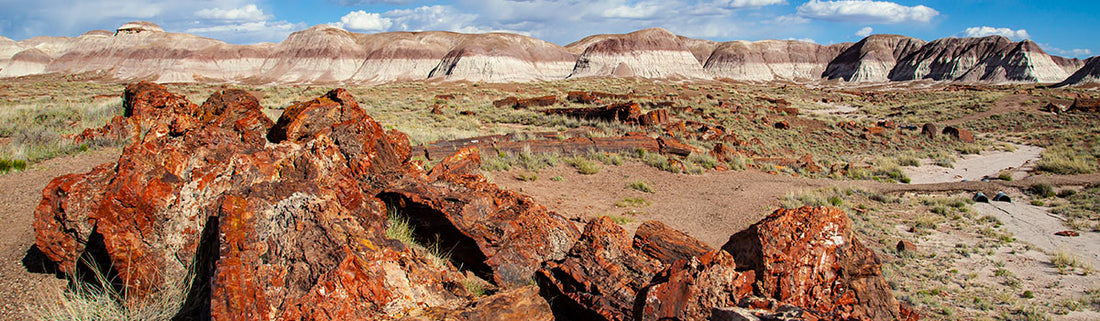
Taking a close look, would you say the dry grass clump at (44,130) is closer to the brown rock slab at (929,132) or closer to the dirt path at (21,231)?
the dirt path at (21,231)

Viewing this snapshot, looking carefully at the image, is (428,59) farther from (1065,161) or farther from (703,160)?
(1065,161)

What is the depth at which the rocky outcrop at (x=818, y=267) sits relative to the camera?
393cm

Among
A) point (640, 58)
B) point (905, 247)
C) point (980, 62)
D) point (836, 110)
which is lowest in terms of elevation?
point (905, 247)

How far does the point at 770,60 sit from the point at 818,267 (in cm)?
10960

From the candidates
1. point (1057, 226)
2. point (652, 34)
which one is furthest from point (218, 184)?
point (652, 34)

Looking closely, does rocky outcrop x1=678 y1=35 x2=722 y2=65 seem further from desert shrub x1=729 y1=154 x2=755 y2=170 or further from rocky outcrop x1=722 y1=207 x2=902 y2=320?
rocky outcrop x1=722 y1=207 x2=902 y2=320

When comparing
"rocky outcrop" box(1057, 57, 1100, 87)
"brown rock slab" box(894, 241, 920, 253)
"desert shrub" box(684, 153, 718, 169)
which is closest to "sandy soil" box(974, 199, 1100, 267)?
"brown rock slab" box(894, 241, 920, 253)

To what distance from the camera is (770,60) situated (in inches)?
4075

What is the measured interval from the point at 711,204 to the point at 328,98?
7.72m

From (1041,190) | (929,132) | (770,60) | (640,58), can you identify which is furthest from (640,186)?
(770,60)

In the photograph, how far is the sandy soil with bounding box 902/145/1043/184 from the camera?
17.8m

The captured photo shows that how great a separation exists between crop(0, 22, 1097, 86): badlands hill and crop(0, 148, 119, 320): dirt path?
223 ft

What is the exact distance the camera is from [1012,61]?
78.6 meters

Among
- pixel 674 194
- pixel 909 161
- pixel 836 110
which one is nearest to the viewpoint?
pixel 674 194
